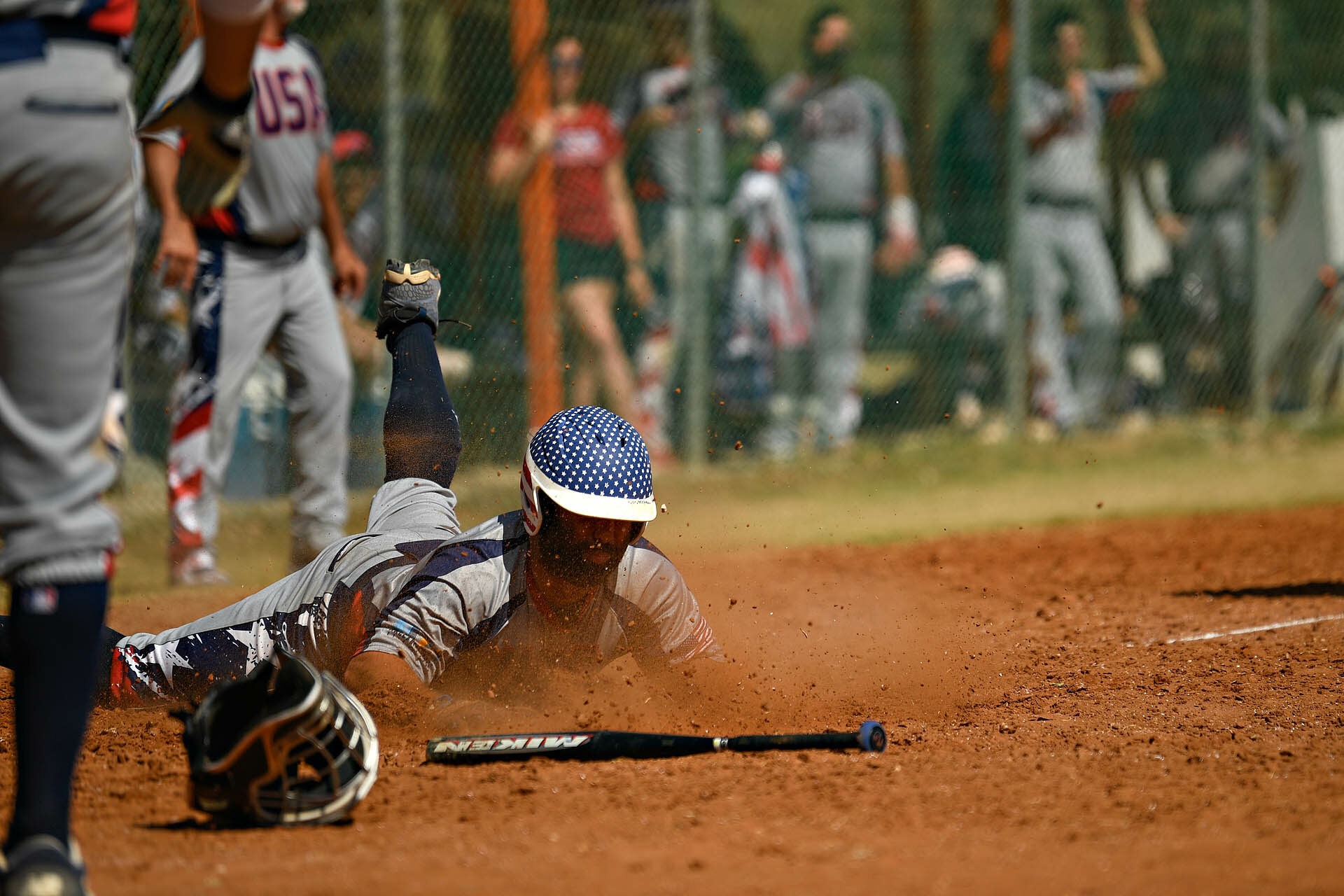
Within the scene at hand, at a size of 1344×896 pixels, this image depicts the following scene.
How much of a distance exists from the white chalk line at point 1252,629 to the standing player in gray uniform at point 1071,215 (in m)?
5.33

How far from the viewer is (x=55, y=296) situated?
2.61 meters

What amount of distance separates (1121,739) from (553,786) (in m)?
1.42

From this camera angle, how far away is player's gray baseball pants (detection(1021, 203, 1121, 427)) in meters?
10.7

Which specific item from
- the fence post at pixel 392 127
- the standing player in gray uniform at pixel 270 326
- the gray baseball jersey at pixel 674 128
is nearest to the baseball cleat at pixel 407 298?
the standing player in gray uniform at pixel 270 326

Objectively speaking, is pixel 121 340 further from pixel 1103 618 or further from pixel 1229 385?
pixel 1229 385

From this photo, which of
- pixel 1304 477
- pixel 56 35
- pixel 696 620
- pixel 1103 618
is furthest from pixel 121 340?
pixel 1304 477

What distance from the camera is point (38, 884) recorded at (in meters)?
2.49

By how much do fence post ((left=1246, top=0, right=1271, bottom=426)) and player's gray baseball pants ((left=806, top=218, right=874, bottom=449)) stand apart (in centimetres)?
328

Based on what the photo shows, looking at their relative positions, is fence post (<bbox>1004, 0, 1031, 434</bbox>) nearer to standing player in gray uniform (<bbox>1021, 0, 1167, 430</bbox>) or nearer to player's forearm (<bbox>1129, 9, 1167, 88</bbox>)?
standing player in gray uniform (<bbox>1021, 0, 1167, 430</bbox>)

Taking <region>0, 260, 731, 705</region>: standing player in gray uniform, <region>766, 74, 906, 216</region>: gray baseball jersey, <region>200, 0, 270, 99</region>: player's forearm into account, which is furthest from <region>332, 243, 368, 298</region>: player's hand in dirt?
<region>766, 74, 906, 216</region>: gray baseball jersey

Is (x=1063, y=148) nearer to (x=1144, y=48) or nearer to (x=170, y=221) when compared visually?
(x=1144, y=48)

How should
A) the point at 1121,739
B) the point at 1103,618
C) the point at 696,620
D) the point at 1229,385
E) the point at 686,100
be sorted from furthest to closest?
the point at 1229,385
the point at 686,100
the point at 1103,618
the point at 696,620
the point at 1121,739

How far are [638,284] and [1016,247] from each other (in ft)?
9.26

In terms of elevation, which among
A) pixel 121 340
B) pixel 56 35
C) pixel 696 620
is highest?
pixel 56 35
